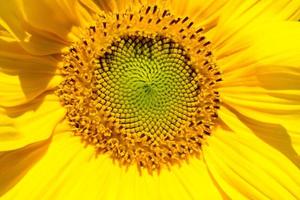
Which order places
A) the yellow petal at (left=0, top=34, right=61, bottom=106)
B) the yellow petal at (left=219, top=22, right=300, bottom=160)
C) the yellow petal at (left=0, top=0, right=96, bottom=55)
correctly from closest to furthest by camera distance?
1. the yellow petal at (left=0, top=0, right=96, bottom=55)
2. the yellow petal at (left=0, top=34, right=61, bottom=106)
3. the yellow petal at (left=219, top=22, right=300, bottom=160)

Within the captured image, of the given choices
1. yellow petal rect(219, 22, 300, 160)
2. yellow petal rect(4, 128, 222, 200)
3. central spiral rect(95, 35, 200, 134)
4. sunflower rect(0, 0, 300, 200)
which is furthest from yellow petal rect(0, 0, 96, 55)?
yellow petal rect(219, 22, 300, 160)

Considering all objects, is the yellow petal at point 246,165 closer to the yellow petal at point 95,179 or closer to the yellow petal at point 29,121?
the yellow petal at point 95,179

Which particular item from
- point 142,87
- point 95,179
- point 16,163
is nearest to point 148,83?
point 142,87

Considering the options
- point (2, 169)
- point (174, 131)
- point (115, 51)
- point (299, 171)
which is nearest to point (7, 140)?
point (2, 169)

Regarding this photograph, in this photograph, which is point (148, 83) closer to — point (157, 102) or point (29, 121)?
point (157, 102)

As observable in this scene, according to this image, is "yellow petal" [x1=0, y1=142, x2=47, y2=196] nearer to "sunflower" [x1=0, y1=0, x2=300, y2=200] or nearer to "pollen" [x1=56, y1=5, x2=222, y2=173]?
"sunflower" [x1=0, y1=0, x2=300, y2=200]

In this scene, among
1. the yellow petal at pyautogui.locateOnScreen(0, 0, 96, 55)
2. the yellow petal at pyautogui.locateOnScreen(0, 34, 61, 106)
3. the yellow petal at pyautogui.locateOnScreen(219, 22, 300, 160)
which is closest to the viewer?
the yellow petal at pyautogui.locateOnScreen(0, 0, 96, 55)

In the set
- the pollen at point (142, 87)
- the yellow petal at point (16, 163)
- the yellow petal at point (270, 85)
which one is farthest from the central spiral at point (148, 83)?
the yellow petal at point (16, 163)

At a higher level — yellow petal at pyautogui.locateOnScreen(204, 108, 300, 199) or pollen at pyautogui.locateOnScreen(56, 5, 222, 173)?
pollen at pyautogui.locateOnScreen(56, 5, 222, 173)
